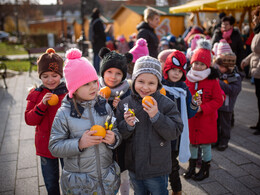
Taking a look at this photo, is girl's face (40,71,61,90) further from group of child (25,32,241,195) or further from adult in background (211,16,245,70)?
adult in background (211,16,245,70)

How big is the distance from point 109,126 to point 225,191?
2079mm

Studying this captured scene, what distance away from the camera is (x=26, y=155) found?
382cm

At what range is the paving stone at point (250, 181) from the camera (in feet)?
9.70

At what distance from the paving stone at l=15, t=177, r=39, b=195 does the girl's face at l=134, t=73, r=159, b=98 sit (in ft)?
6.98

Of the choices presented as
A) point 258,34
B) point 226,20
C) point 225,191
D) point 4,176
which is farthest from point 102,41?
point 225,191

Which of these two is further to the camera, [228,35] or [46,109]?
[228,35]

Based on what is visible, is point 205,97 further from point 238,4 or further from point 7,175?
point 238,4

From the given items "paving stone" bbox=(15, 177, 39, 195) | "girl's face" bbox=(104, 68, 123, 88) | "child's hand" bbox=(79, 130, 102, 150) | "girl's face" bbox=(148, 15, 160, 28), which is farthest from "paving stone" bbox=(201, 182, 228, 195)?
"girl's face" bbox=(148, 15, 160, 28)

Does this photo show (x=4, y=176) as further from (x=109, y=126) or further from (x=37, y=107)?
(x=109, y=126)

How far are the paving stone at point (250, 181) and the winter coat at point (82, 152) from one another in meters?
2.14

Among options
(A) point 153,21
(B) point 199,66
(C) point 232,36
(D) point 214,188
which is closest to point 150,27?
(A) point 153,21

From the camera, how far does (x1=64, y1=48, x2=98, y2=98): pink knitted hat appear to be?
1.77m

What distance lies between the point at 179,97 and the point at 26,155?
294 centimetres

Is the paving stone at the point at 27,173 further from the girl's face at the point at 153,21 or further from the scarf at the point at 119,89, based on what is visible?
the girl's face at the point at 153,21
